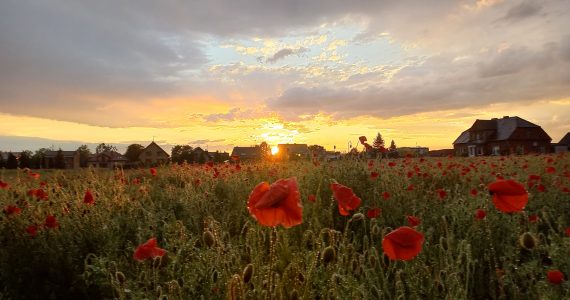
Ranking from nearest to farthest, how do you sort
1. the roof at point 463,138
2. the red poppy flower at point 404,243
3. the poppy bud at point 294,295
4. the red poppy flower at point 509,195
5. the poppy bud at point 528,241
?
the red poppy flower at point 404,243 → the poppy bud at point 294,295 → the red poppy flower at point 509,195 → the poppy bud at point 528,241 → the roof at point 463,138

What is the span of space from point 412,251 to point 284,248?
2413 mm

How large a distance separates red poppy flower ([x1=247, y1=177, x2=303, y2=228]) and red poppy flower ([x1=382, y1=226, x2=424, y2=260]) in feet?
1.48

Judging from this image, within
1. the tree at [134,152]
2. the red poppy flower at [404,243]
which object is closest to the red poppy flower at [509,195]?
the red poppy flower at [404,243]

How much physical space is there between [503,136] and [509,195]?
54139 millimetres

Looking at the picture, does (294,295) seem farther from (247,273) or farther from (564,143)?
(564,143)

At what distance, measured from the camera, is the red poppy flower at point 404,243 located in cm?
196

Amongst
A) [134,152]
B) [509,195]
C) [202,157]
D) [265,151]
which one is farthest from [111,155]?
[509,195]

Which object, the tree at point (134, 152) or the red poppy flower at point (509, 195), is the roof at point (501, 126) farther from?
the red poppy flower at point (509, 195)

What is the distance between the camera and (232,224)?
5684 millimetres

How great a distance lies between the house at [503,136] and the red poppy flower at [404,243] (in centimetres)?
5177

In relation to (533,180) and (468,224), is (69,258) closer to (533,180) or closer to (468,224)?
(468,224)

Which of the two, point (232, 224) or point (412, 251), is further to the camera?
point (232, 224)

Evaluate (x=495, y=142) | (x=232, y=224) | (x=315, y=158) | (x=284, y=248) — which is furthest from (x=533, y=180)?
(x=495, y=142)

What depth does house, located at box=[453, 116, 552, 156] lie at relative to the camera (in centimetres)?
5050
